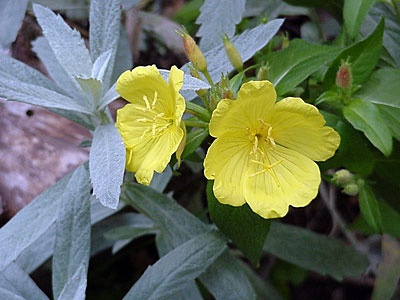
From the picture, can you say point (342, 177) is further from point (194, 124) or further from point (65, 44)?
point (65, 44)

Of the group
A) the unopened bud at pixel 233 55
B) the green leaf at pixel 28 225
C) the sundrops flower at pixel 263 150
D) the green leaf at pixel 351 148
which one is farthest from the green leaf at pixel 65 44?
the green leaf at pixel 351 148

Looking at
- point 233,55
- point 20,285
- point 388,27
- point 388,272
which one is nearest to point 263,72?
point 233,55

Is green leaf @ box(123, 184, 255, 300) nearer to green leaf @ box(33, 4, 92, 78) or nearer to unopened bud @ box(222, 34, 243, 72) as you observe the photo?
green leaf @ box(33, 4, 92, 78)

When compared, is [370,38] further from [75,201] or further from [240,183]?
[75,201]

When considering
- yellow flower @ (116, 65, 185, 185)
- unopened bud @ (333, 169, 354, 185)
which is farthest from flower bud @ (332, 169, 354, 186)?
yellow flower @ (116, 65, 185, 185)

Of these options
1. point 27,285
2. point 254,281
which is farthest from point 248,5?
point 27,285

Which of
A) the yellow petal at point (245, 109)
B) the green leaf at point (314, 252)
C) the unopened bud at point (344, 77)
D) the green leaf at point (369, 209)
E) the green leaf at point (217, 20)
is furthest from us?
the green leaf at point (314, 252)

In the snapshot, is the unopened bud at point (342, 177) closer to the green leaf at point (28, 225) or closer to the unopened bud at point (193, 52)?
the unopened bud at point (193, 52)
